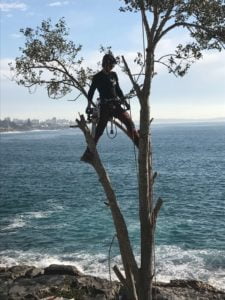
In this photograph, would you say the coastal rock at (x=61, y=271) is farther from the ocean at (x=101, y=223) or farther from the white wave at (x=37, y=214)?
the white wave at (x=37, y=214)

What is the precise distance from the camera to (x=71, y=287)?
70.2ft

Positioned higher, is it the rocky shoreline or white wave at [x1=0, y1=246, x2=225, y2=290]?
the rocky shoreline

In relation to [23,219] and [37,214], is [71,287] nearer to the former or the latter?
[23,219]

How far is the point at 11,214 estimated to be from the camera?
4294 centimetres

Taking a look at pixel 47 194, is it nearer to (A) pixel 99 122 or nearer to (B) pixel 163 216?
(B) pixel 163 216

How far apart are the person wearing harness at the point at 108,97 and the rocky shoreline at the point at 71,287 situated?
29.7 ft

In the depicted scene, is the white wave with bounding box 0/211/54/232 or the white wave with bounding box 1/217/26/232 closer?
the white wave with bounding box 1/217/26/232

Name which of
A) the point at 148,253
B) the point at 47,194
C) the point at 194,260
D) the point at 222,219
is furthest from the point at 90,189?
the point at 148,253

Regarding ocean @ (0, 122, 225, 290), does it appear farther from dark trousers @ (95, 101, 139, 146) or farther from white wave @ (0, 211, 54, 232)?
dark trousers @ (95, 101, 139, 146)

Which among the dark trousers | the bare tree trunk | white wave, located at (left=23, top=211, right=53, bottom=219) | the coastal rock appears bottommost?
white wave, located at (left=23, top=211, right=53, bottom=219)

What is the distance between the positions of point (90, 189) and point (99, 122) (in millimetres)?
46155

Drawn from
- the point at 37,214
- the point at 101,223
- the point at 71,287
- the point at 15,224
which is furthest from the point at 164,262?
the point at 37,214

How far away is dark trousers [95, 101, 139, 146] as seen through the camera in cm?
1217

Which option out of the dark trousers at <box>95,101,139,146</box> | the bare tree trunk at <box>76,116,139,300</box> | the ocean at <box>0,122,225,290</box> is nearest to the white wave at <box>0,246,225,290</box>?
the ocean at <box>0,122,225,290</box>
